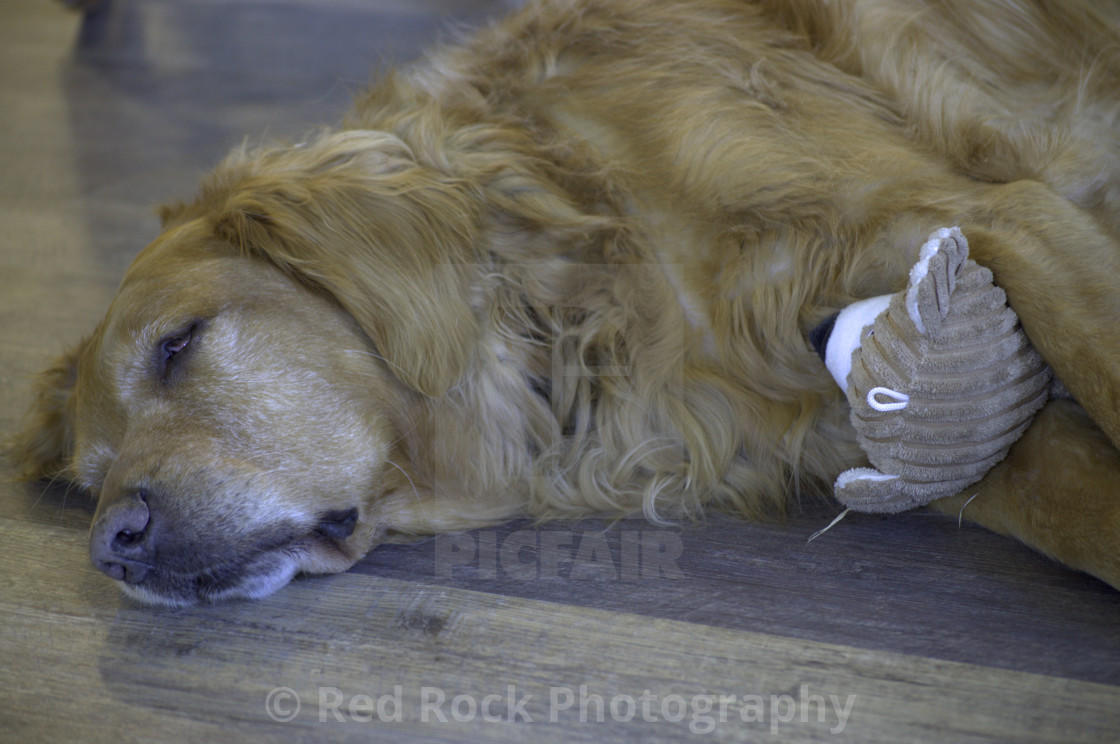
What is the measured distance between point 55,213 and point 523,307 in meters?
2.23

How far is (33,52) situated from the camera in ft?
15.8

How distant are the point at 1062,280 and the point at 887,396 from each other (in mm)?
299

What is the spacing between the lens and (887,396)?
4.27 feet

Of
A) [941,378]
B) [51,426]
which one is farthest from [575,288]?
[51,426]

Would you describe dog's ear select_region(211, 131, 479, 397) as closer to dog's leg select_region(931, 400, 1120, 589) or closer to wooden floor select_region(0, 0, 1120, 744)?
wooden floor select_region(0, 0, 1120, 744)

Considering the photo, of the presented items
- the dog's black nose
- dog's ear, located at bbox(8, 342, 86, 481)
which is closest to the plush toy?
the dog's black nose

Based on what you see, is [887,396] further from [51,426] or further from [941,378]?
[51,426]

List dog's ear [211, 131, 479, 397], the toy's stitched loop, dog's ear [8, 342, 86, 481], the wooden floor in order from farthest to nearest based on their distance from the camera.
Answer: dog's ear [8, 342, 86, 481], dog's ear [211, 131, 479, 397], the toy's stitched loop, the wooden floor

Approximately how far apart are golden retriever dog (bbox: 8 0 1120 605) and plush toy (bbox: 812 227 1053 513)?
9 cm

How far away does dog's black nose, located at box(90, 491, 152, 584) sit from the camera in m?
1.39

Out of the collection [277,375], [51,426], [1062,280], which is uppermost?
[1062,280]

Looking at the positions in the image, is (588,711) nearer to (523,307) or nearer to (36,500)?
(523,307)

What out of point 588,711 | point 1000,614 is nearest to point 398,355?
point 588,711

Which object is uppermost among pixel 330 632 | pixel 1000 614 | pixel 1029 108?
pixel 1029 108
